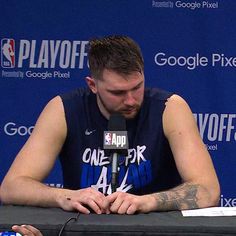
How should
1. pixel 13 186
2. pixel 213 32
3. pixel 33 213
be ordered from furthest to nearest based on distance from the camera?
pixel 213 32, pixel 13 186, pixel 33 213

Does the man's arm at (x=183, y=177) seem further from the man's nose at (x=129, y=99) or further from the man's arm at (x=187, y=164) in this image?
the man's nose at (x=129, y=99)

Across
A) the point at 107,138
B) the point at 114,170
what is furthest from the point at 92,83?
the point at 114,170

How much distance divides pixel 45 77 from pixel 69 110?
1.19 m

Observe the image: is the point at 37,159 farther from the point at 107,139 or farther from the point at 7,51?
the point at 7,51

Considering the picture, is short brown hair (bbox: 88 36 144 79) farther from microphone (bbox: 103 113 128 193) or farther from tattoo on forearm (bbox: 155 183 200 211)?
tattoo on forearm (bbox: 155 183 200 211)

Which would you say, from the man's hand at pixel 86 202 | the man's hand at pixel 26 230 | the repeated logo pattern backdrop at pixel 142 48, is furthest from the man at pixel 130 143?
the repeated logo pattern backdrop at pixel 142 48

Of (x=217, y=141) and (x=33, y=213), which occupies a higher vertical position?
(x=217, y=141)

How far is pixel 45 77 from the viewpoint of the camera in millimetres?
3602

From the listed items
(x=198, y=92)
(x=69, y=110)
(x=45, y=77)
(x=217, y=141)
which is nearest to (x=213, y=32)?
(x=198, y=92)

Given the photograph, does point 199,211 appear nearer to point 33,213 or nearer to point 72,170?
point 33,213

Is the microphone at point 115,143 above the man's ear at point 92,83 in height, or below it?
below

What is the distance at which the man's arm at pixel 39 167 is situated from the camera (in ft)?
6.93

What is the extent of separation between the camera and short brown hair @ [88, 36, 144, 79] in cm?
222

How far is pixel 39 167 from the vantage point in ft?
7.70
